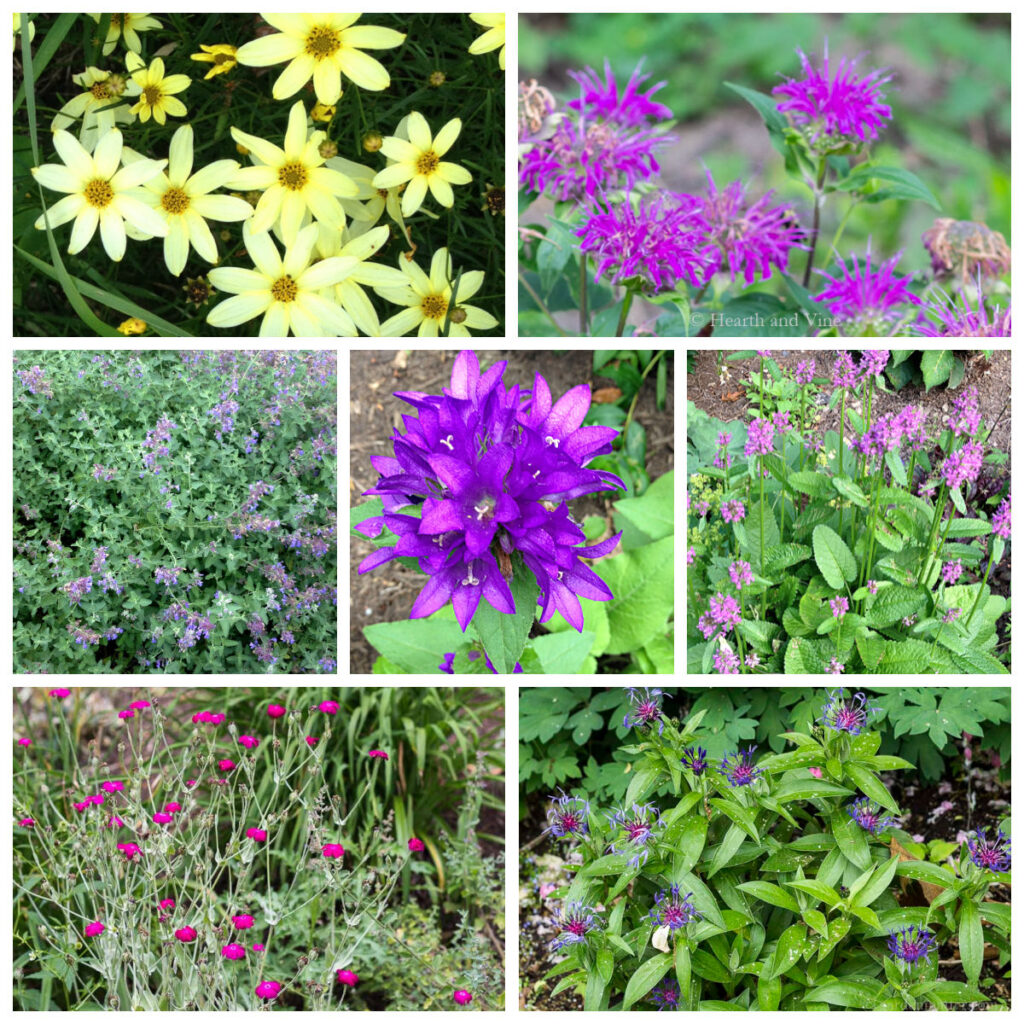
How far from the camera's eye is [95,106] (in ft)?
5.55

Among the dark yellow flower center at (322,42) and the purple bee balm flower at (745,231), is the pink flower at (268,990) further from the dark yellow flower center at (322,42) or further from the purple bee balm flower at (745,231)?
the dark yellow flower center at (322,42)

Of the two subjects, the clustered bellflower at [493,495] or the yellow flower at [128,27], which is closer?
the clustered bellflower at [493,495]

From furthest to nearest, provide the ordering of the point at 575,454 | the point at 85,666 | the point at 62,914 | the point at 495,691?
the point at 495,691 → the point at 62,914 → the point at 85,666 → the point at 575,454

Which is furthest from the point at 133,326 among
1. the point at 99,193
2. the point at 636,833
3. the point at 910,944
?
the point at 910,944

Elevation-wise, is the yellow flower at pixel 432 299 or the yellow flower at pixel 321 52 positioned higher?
the yellow flower at pixel 321 52

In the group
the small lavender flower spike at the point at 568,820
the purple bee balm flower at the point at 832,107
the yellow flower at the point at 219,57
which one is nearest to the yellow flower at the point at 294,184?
the yellow flower at the point at 219,57

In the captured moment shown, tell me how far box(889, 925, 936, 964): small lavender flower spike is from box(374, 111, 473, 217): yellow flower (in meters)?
1.42

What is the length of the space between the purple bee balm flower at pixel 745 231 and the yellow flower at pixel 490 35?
1.38 ft

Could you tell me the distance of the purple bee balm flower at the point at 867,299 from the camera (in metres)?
1.72

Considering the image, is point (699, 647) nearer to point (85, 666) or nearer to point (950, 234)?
point (950, 234)

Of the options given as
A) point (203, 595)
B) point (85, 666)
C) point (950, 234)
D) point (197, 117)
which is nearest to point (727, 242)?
point (950, 234)

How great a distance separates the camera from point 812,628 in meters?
1.71

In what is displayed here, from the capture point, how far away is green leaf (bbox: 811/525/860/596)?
1689 millimetres

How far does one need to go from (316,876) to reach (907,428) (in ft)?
4.43
